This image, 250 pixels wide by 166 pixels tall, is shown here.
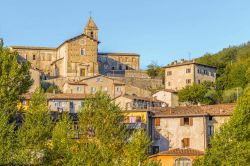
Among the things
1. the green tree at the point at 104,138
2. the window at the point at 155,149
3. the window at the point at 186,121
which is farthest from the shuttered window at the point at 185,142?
the green tree at the point at 104,138

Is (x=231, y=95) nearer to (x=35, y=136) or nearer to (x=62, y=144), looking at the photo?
(x=35, y=136)

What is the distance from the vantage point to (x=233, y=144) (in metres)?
42.2

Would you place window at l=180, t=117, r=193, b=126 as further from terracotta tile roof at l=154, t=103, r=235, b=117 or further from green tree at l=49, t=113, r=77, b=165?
green tree at l=49, t=113, r=77, b=165

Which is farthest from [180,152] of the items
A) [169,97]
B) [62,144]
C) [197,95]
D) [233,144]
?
[169,97]

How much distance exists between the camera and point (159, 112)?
5844 cm

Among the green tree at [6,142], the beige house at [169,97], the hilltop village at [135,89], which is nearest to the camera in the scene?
the green tree at [6,142]

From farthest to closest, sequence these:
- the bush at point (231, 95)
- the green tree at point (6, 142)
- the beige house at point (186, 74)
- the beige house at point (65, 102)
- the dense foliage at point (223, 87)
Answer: the beige house at point (186, 74) → the dense foliage at point (223, 87) → the bush at point (231, 95) → the beige house at point (65, 102) → the green tree at point (6, 142)

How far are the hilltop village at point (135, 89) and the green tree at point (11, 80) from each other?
20.7ft

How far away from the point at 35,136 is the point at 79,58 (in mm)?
52277

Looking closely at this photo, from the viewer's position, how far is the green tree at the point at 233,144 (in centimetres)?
4150

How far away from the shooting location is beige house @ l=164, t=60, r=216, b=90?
8394 cm

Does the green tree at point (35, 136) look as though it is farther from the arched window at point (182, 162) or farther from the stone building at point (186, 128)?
the stone building at point (186, 128)

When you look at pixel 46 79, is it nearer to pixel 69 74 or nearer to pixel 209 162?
pixel 69 74

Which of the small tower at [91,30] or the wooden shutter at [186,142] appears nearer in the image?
the wooden shutter at [186,142]
